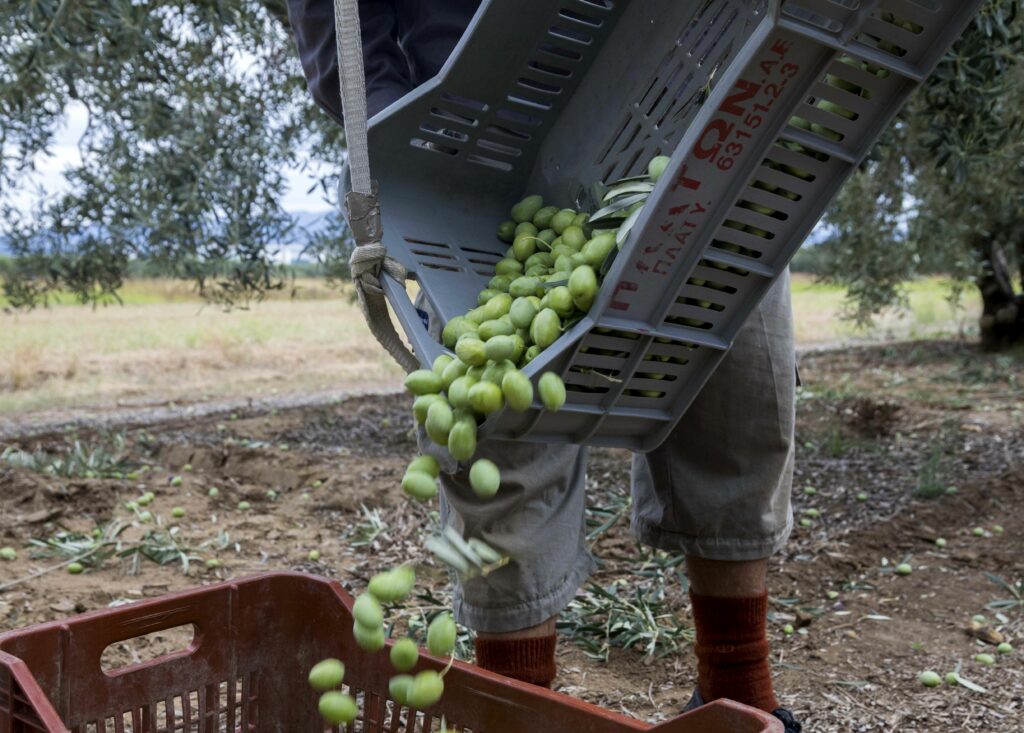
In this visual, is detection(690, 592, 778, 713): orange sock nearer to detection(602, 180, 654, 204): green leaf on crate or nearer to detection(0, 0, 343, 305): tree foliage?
detection(602, 180, 654, 204): green leaf on crate

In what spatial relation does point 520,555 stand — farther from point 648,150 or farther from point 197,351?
point 197,351

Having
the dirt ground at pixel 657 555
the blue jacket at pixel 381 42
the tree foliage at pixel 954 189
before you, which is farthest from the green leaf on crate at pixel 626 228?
the tree foliage at pixel 954 189

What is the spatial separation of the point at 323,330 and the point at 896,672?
11827mm

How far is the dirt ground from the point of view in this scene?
2781 mm

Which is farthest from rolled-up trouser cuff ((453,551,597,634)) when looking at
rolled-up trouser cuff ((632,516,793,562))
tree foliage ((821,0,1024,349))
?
tree foliage ((821,0,1024,349))

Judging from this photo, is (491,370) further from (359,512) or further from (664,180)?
(359,512)

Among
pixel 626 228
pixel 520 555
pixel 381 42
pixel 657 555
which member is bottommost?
Answer: pixel 657 555

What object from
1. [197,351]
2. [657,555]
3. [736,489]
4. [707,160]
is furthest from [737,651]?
→ [197,351]

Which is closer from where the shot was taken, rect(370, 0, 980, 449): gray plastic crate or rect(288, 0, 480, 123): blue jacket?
rect(370, 0, 980, 449): gray plastic crate

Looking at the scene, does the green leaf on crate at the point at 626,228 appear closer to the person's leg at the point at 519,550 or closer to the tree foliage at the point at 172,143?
the person's leg at the point at 519,550

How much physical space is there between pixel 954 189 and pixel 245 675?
568 cm

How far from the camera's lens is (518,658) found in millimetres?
2021

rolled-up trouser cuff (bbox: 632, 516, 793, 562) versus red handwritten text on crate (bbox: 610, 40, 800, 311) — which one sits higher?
red handwritten text on crate (bbox: 610, 40, 800, 311)

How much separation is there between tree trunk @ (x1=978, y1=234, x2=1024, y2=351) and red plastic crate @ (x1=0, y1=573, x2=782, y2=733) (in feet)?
31.2
